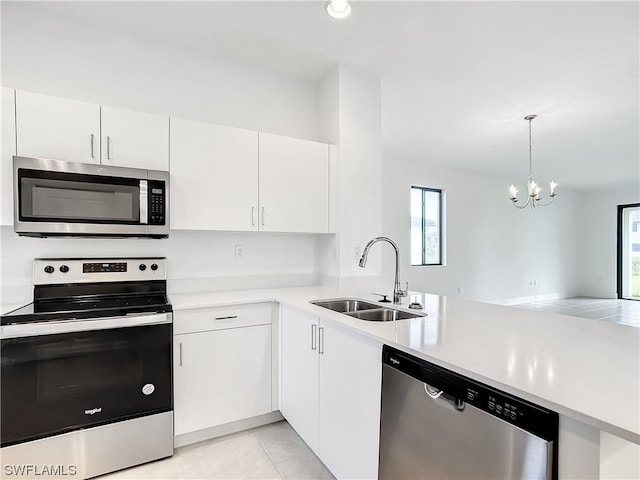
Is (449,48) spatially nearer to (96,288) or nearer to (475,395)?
(475,395)

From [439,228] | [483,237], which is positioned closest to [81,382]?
[439,228]

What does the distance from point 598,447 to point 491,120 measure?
12.9 feet

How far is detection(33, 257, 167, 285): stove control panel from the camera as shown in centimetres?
201

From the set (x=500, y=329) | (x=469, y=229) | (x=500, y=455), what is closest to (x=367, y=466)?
(x=500, y=455)

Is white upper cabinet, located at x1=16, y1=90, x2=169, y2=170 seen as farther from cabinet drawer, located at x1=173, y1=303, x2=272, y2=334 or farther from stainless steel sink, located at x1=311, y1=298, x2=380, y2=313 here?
stainless steel sink, located at x1=311, y1=298, x2=380, y2=313

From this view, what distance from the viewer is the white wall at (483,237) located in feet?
18.4

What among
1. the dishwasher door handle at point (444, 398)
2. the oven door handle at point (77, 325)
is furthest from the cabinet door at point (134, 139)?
the dishwasher door handle at point (444, 398)

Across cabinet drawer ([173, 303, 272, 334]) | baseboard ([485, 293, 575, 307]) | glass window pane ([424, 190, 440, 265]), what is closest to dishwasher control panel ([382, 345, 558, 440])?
cabinet drawer ([173, 303, 272, 334])

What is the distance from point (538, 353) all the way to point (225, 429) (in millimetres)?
1930

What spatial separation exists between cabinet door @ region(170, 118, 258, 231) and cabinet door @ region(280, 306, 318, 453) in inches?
30.5

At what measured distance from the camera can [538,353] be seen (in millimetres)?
1075

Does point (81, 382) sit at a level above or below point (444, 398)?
below

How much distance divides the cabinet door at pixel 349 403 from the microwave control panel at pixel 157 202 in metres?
1.21

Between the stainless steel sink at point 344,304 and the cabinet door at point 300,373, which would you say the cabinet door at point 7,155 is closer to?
the cabinet door at point 300,373
